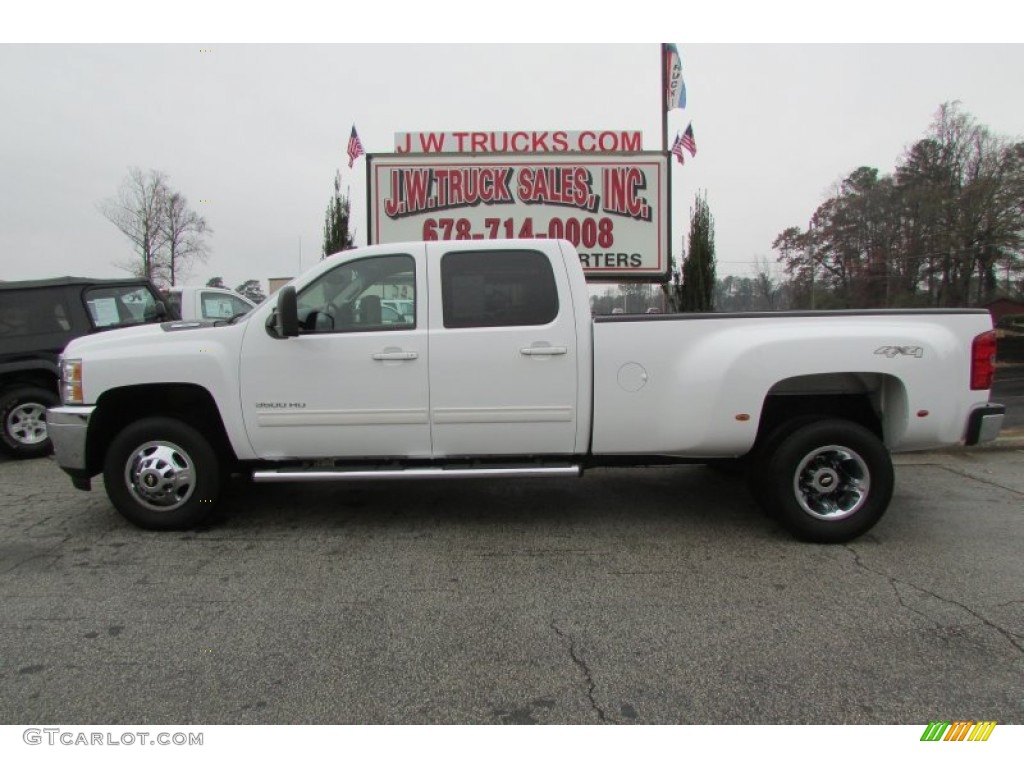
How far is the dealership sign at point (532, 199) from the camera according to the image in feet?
→ 38.4

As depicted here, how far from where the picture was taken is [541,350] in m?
4.30

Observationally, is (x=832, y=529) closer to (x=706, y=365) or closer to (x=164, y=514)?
(x=706, y=365)

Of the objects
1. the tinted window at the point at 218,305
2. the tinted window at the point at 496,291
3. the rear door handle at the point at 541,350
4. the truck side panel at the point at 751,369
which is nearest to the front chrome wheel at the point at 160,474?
the tinted window at the point at 496,291

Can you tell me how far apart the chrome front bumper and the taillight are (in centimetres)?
580

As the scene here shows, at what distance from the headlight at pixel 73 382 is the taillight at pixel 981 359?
5.88 meters

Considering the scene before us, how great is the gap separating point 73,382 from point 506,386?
2954 mm

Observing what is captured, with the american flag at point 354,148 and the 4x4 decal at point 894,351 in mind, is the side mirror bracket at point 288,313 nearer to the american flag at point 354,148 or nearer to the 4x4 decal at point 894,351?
the 4x4 decal at point 894,351

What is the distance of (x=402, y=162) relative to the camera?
11.8 m

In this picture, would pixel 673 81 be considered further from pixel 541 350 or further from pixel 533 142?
pixel 541 350

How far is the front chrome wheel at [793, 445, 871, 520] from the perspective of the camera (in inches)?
170

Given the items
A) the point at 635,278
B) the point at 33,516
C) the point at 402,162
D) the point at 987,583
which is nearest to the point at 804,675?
the point at 987,583

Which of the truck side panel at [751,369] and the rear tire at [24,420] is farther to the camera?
the rear tire at [24,420]

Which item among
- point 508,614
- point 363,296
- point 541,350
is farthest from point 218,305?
point 508,614

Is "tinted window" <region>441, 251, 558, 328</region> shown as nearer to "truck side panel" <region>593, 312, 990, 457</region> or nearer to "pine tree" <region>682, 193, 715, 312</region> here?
"truck side panel" <region>593, 312, 990, 457</region>
